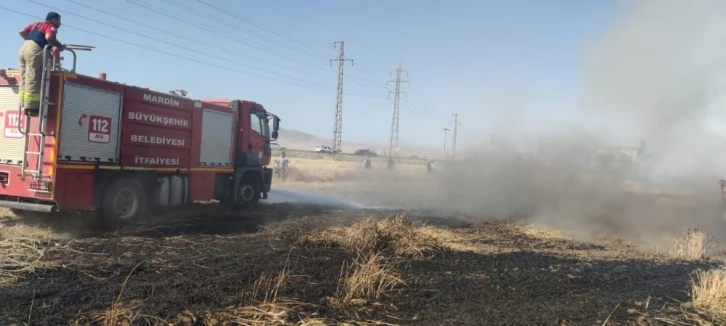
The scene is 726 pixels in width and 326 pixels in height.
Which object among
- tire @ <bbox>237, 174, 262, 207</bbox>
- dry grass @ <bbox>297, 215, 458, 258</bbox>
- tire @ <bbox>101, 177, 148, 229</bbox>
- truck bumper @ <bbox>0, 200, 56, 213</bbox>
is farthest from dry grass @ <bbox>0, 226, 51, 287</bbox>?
tire @ <bbox>237, 174, 262, 207</bbox>

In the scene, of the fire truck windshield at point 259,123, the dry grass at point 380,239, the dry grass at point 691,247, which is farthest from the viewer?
the fire truck windshield at point 259,123

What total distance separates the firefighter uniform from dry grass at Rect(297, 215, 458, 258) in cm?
530

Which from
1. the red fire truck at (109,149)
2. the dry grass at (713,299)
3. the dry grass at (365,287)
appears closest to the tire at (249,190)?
the red fire truck at (109,149)

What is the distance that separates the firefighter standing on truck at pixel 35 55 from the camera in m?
9.12

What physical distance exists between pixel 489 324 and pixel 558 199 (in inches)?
635

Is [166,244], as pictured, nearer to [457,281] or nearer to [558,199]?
[457,281]

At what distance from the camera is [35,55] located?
9086 mm

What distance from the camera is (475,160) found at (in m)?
26.4

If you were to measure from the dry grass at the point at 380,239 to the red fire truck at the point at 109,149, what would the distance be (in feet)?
15.1

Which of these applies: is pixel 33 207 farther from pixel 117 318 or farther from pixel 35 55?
pixel 117 318

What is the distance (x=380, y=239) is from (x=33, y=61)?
21.9 feet

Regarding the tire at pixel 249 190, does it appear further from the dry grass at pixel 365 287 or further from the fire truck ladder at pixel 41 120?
the dry grass at pixel 365 287

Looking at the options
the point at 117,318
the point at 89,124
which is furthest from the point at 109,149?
the point at 117,318

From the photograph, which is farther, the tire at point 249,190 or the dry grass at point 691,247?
the tire at point 249,190
